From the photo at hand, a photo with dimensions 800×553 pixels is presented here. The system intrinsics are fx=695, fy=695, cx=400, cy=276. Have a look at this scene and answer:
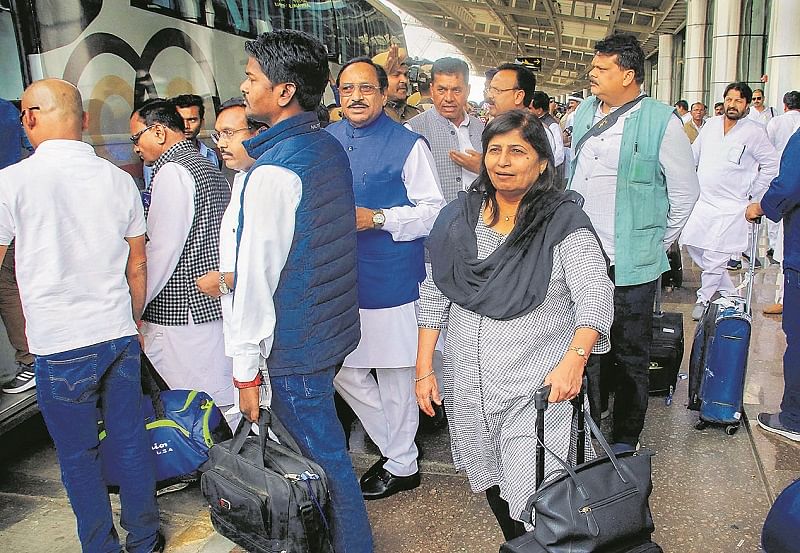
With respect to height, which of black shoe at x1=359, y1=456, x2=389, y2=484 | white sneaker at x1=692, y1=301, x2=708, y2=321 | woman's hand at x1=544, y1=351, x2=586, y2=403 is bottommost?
white sneaker at x1=692, y1=301, x2=708, y2=321

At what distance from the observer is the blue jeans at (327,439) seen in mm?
2402

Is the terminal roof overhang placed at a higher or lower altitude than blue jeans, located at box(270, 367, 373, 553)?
higher

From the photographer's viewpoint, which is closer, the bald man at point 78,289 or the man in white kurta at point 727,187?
Answer: the bald man at point 78,289

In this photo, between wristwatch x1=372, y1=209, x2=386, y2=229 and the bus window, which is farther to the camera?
the bus window

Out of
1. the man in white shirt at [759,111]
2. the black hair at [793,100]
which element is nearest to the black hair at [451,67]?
the black hair at [793,100]

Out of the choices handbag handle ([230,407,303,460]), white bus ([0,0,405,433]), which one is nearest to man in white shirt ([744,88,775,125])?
white bus ([0,0,405,433])

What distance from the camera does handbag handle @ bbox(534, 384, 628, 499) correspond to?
74.9 inches

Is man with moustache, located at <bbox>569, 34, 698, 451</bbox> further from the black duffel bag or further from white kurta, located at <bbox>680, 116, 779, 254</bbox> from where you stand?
white kurta, located at <bbox>680, 116, 779, 254</bbox>

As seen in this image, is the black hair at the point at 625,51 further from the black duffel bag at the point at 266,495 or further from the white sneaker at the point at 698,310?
the white sneaker at the point at 698,310

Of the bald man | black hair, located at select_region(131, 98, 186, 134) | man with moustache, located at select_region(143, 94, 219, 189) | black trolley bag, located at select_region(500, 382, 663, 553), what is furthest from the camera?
man with moustache, located at select_region(143, 94, 219, 189)

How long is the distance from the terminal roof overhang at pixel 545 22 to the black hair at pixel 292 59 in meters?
17.9

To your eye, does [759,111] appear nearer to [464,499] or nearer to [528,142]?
[464,499]

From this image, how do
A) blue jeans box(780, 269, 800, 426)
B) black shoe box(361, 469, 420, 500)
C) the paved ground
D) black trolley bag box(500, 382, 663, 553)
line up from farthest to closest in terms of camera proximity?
blue jeans box(780, 269, 800, 426)
black shoe box(361, 469, 420, 500)
the paved ground
black trolley bag box(500, 382, 663, 553)

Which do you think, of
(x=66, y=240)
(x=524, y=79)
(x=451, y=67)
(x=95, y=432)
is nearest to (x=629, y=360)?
(x=524, y=79)
